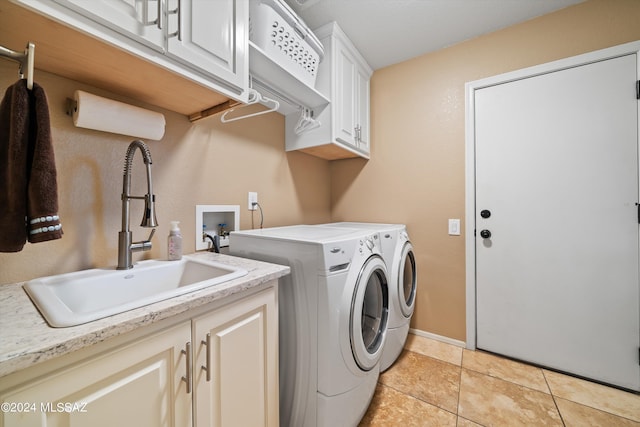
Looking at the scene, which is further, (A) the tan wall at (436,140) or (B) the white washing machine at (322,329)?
(A) the tan wall at (436,140)

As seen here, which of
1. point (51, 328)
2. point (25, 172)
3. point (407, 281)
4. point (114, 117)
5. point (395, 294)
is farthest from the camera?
point (407, 281)

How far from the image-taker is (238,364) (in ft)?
2.86

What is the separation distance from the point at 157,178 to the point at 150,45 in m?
0.62

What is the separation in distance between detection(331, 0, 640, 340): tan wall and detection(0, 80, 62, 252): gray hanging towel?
83.8 inches

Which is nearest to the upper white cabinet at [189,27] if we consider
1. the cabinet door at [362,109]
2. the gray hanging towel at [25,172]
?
the gray hanging towel at [25,172]

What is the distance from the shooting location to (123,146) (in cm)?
110

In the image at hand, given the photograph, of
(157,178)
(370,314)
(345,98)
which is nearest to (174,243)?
(157,178)

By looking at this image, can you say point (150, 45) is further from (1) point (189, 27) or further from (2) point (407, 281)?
(2) point (407, 281)

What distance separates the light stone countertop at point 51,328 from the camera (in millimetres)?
446

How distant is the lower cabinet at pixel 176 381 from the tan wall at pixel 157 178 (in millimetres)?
627

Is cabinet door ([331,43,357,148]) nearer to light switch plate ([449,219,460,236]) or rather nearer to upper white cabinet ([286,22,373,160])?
upper white cabinet ([286,22,373,160])

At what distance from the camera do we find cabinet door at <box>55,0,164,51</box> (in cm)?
68

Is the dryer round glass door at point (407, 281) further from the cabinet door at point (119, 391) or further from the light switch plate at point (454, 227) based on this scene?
the cabinet door at point (119, 391)

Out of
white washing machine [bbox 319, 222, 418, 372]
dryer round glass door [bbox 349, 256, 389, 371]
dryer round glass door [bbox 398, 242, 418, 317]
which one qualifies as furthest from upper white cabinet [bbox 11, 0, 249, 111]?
dryer round glass door [bbox 398, 242, 418, 317]
